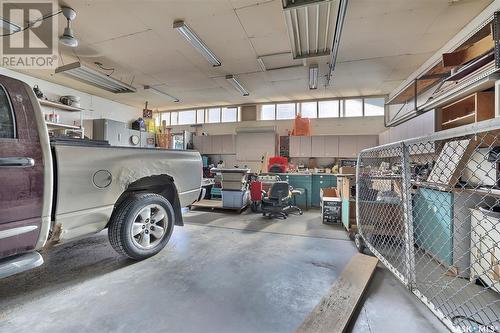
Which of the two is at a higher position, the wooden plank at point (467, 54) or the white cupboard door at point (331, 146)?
the wooden plank at point (467, 54)

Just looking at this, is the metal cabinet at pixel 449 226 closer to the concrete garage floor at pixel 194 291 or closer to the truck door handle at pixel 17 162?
the concrete garage floor at pixel 194 291

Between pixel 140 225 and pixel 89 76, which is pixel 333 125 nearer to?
pixel 140 225

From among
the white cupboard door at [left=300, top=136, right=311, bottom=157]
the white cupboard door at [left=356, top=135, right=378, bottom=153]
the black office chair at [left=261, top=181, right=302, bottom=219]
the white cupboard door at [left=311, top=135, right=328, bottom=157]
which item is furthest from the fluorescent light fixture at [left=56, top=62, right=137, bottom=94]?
the white cupboard door at [left=356, top=135, right=378, bottom=153]

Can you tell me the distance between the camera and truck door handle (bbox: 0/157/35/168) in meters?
1.38

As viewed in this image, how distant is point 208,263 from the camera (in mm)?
2400

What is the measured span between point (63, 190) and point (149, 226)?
3.08ft

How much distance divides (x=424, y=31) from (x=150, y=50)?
447 cm

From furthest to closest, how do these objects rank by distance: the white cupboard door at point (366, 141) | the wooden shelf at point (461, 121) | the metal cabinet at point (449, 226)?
the white cupboard door at point (366, 141) < the wooden shelf at point (461, 121) < the metal cabinet at point (449, 226)

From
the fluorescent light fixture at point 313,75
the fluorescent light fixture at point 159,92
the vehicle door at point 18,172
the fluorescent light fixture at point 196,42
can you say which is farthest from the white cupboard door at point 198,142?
the vehicle door at point 18,172

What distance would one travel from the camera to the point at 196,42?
3.57 metres

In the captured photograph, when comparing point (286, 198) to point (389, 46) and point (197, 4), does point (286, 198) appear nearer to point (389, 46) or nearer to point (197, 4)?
point (389, 46)

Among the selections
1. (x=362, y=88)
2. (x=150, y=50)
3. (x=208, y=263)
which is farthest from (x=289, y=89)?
(x=208, y=263)

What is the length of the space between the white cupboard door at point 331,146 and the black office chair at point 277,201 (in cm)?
270

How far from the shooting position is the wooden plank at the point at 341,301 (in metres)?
1.42
